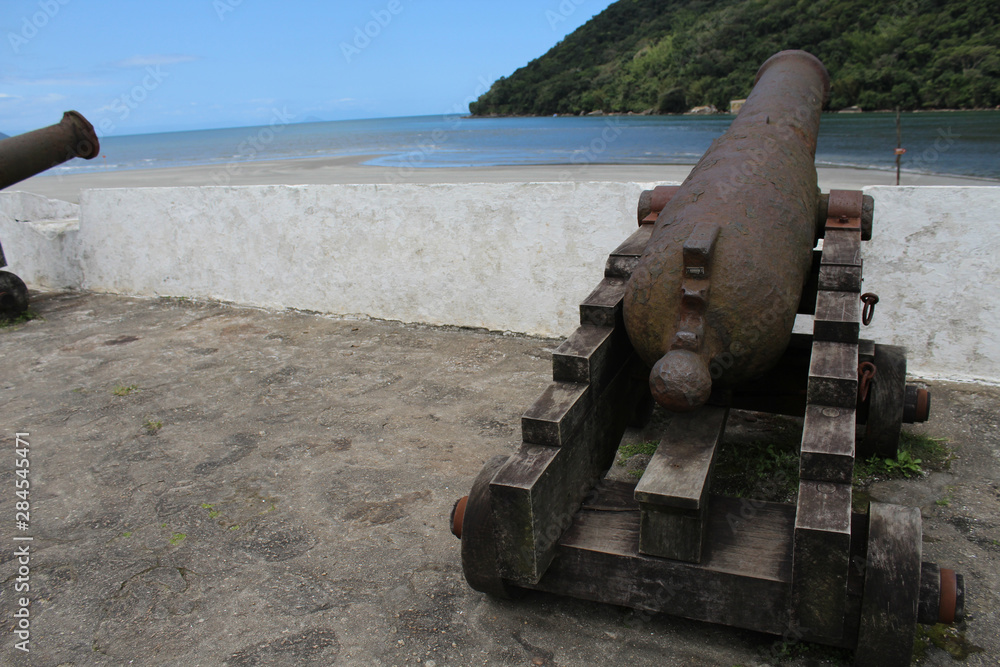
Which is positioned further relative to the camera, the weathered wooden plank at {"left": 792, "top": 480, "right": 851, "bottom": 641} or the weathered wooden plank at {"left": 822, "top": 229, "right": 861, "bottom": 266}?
the weathered wooden plank at {"left": 822, "top": 229, "right": 861, "bottom": 266}

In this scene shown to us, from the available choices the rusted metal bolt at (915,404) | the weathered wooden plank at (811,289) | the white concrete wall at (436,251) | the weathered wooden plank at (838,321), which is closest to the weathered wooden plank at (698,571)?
the weathered wooden plank at (838,321)

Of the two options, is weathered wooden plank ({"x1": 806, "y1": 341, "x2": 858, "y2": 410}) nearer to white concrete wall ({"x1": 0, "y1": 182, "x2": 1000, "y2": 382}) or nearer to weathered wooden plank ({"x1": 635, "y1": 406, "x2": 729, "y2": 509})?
weathered wooden plank ({"x1": 635, "y1": 406, "x2": 729, "y2": 509})

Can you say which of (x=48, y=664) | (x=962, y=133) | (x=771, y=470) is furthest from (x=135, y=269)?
(x=962, y=133)

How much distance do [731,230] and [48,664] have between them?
2.26 metres

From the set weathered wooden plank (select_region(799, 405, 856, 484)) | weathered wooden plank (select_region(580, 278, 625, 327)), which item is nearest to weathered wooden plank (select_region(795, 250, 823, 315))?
weathered wooden plank (select_region(580, 278, 625, 327))

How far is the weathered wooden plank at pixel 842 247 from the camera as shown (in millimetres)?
2344

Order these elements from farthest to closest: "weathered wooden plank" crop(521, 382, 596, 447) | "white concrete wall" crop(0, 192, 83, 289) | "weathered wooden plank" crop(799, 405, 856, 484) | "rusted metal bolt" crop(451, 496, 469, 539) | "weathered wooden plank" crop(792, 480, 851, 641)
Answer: "white concrete wall" crop(0, 192, 83, 289) → "rusted metal bolt" crop(451, 496, 469, 539) → "weathered wooden plank" crop(521, 382, 596, 447) → "weathered wooden plank" crop(799, 405, 856, 484) → "weathered wooden plank" crop(792, 480, 851, 641)

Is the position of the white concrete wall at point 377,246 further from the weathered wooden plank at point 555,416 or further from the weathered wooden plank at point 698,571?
the weathered wooden plank at point 698,571

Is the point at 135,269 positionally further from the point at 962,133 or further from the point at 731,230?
the point at 962,133

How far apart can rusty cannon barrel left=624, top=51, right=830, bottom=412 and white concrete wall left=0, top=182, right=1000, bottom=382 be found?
1698mm

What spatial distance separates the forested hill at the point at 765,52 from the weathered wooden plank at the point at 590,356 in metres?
53.0

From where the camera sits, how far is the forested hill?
5122cm

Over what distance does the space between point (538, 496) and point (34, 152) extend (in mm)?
5500

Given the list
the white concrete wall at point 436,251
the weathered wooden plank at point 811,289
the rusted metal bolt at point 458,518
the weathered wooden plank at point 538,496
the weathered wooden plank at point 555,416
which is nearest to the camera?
the weathered wooden plank at point 538,496
